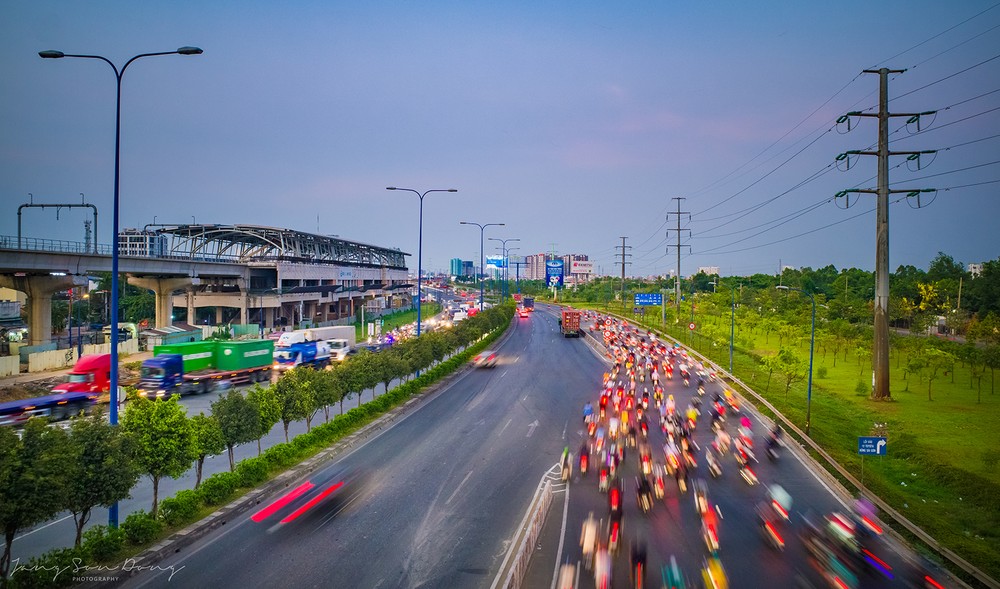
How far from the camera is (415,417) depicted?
3322 centimetres

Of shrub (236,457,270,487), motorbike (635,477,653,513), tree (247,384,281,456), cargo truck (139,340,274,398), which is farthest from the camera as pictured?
cargo truck (139,340,274,398)

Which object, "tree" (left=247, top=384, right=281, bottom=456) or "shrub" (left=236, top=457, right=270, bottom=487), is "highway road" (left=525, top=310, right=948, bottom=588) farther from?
"tree" (left=247, top=384, right=281, bottom=456)

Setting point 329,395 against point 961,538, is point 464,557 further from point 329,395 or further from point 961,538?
point 961,538

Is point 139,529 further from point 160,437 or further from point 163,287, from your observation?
point 163,287

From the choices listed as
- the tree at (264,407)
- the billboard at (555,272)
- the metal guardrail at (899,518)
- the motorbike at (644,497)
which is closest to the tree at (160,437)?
the tree at (264,407)

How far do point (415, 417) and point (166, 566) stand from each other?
1887 cm

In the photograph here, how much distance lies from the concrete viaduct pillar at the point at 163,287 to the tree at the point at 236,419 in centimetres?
5885

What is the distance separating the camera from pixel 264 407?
21.9 meters

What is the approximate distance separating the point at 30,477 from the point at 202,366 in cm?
3001

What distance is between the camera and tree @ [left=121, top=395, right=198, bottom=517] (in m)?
16.4

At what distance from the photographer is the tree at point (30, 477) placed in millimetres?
12078

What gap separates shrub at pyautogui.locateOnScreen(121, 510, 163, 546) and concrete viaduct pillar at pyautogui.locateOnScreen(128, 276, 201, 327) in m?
63.2

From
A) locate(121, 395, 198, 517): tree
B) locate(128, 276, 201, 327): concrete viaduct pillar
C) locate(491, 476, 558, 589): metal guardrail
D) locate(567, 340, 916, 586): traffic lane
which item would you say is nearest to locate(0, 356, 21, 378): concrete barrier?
locate(128, 276, 201, 327): concrete viaduct pillar

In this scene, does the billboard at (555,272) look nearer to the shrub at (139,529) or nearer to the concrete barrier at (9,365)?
the concrete barrier at (9,365)
